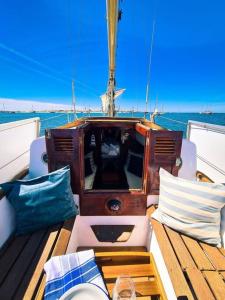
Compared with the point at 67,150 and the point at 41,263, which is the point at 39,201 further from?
the point at 67,150

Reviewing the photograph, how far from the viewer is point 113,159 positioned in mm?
4773

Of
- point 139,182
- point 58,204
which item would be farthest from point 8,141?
point 139,182

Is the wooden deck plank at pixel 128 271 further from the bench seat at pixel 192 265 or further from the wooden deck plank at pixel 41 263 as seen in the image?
the wooden deck plank at pixel 41 263

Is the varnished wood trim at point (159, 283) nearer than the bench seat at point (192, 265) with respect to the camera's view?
No

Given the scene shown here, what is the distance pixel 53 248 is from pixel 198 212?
145 centimetres

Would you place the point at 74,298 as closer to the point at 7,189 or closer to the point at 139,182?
the point at 7,189

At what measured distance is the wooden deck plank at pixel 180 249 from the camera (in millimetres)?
1572

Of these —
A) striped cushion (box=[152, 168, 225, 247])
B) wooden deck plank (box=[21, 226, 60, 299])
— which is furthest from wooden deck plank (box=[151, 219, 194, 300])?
wooden deck plank (box=[21, 226, 60, 299])

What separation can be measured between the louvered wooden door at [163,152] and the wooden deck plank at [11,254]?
1.57 m

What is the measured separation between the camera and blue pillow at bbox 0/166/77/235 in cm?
192

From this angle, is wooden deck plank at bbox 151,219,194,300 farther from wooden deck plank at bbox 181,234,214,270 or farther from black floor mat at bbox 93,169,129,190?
black floor mat at bbox 93,169,129,190

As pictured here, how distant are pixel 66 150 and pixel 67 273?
132cm

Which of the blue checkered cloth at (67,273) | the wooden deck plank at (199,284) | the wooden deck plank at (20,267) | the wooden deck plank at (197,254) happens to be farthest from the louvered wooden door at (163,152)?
the wooden deck plank at (20,267)

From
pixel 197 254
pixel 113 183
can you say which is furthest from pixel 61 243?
pixel 113 183
